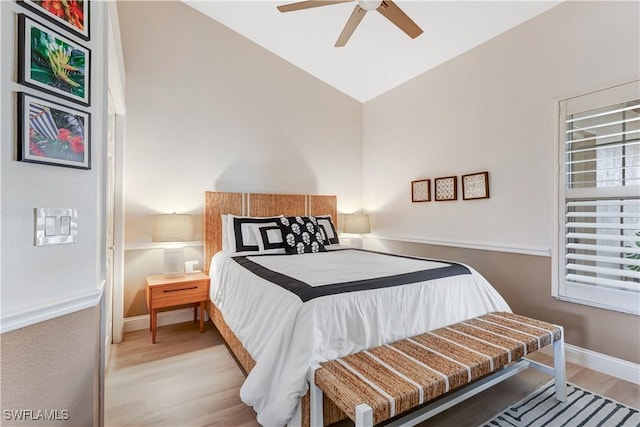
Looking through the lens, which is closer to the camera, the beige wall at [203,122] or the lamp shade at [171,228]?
the lamp shade at [171,228]

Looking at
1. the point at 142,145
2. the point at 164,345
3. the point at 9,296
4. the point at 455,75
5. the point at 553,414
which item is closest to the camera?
the point at 9,296

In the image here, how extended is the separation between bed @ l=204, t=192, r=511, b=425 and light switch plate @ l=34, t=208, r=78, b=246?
1.00 m

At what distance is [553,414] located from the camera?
5.79ft

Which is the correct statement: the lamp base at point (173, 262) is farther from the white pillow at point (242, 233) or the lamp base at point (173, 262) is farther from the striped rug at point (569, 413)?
the striped rug at point (569, 413)

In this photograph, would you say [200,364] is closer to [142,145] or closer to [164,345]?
[164,345]

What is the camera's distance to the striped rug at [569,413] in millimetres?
1694

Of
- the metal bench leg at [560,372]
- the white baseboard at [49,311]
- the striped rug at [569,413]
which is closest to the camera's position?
the white baseboard at [49,311]

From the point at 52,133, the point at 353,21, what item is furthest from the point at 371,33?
the point at 52,133

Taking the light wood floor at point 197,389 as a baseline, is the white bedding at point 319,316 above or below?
above

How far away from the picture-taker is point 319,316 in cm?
153

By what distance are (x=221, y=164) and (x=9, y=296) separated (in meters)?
2.68

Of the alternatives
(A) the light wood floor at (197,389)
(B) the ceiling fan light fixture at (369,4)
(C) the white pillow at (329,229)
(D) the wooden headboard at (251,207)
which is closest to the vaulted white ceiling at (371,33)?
(B) the ceiling fan light fixture at (369,4)

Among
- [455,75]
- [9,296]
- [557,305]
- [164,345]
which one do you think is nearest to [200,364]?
[164,345]

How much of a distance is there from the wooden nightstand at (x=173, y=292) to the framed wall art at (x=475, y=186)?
2777mm
